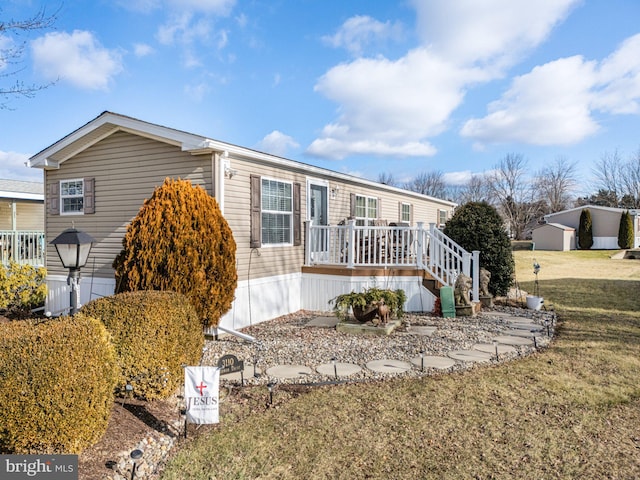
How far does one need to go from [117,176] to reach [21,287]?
8.86ft

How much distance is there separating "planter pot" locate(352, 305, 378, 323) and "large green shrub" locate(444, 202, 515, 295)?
3.23 meters

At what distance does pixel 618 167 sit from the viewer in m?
37.2

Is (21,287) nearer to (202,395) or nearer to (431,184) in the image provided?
(202,395)

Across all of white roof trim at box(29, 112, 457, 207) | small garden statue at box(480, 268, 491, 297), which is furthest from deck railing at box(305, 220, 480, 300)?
white roof trim at box(29, 112, 457, 207)

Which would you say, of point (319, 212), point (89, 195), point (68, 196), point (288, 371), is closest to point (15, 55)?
point (68, 196)

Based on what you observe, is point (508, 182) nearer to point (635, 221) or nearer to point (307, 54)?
point (635, 221)

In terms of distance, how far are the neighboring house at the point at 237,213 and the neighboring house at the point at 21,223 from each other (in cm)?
251

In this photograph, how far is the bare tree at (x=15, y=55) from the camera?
7184mm

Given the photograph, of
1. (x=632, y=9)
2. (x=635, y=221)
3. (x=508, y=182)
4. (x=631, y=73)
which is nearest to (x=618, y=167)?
(x=508, y=182)

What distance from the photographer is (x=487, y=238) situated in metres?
8.58

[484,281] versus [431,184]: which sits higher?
[431,184]

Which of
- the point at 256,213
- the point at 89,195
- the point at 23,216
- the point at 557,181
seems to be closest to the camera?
the point at 256,213

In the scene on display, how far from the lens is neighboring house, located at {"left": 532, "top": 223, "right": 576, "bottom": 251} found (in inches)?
1092

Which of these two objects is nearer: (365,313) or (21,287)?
(365,313)
